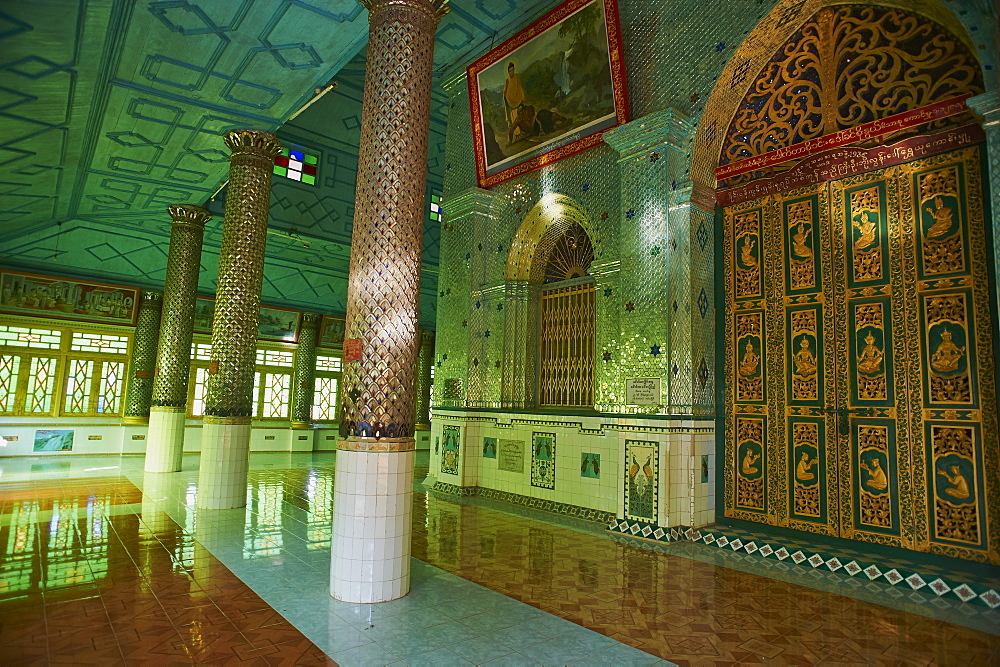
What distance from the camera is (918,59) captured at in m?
5.48

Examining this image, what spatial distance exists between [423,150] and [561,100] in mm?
3739

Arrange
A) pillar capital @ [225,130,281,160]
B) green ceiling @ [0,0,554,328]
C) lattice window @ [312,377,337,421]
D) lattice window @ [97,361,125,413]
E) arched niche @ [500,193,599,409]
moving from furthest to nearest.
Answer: lattice window @ [312,377,337,421], lattice window @ [97,361,125,413], arched niche @ [500,193,599,409], pillar capital @ [225,130,281,160], green ceiling @ [0,0,554,328]

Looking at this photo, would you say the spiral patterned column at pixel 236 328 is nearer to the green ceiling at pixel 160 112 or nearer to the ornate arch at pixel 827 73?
the green ceiling at pixel 160 112

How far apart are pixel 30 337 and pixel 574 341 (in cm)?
1271

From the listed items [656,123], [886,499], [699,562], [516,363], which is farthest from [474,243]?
[886,499]

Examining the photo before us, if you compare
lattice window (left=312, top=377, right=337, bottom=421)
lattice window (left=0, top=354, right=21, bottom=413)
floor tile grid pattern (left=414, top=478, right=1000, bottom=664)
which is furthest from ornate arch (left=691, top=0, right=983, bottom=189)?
lattice window (left=0, top=354, right=21, bottom=413)

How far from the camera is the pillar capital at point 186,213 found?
11.4m

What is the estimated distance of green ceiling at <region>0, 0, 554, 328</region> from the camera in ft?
19.6

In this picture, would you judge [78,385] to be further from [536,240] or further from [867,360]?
[867,360]

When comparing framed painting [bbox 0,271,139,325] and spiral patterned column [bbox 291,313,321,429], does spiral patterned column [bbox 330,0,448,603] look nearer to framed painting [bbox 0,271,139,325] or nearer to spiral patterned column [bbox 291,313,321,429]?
framed painting [bbox 0,271,139,325]

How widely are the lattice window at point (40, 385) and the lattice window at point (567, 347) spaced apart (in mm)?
11931

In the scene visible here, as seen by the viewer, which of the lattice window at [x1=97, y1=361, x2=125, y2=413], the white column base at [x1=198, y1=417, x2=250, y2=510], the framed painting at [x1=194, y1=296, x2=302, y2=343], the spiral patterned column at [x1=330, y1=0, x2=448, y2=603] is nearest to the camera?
the spiral patterned column at [x1=330, y1=0, x2=448, y2=603]

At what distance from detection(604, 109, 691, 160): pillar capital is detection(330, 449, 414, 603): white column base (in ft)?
15.2

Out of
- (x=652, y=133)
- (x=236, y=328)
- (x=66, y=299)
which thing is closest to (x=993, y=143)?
(x=652, y=133)
